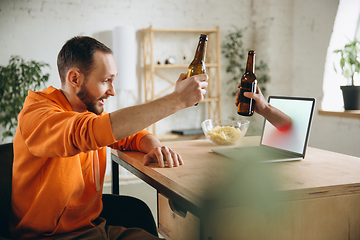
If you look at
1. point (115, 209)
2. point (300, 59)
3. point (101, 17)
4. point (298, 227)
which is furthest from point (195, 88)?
point (300, 59)

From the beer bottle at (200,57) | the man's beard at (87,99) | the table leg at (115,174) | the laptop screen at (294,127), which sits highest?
the beer bottle at (200,57)

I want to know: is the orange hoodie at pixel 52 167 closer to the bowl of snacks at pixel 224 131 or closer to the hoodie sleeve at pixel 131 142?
the hoodie sleeve at pixel 131 142

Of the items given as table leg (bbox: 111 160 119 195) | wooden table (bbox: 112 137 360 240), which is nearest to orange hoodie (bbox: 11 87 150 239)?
wooden table (bbox: 112 137 360 240)

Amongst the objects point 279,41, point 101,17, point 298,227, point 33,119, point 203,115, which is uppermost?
point 101,17

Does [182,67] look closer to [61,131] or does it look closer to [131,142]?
[131,142]

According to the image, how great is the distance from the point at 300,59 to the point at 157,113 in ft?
12.3

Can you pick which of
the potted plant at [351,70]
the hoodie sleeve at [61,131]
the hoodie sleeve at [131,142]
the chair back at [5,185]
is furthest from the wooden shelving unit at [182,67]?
the hoodie sleeve at [61,131]

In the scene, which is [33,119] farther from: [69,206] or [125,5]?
[125,5]

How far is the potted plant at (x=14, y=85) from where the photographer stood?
3.46 metres

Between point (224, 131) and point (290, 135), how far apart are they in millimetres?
383

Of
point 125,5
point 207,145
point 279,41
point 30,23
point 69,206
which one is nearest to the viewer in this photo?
point 69,206

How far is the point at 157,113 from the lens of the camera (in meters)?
0.96

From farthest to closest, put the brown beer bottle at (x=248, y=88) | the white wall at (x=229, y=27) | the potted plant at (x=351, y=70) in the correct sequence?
1. the white wall at (x=229, y=27)
2. the potted plant at (x=351, y=70)
3. the brown beer bottle at (x=248, y=88)

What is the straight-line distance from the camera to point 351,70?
3252 mm
